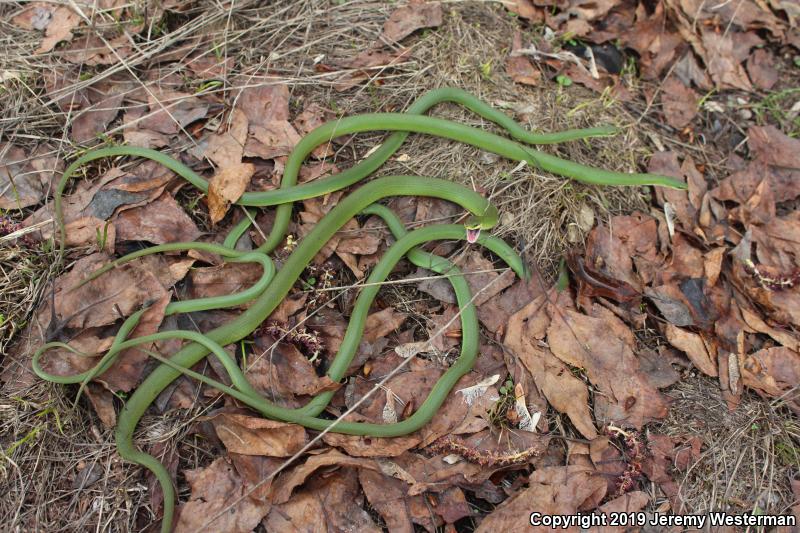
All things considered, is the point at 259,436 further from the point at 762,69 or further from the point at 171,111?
the point at 762,69

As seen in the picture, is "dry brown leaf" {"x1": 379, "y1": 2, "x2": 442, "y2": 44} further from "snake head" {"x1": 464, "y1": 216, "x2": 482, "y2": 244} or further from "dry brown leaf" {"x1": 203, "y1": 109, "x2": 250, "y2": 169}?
"snake head" {"x1": 464, "y1": 216, "x2": 482, "y2": 244}

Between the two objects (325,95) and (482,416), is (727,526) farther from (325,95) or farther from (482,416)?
(325,95)

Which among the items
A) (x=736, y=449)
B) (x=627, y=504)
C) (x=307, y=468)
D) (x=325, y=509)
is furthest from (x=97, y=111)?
(x=736, y=449)

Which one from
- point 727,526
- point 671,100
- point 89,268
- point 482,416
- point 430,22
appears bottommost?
point 727,526

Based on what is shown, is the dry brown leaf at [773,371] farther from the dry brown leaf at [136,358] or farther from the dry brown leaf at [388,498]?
the dry brown leaf at [136,358]

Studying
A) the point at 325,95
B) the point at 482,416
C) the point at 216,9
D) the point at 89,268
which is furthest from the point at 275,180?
the point at 482,416

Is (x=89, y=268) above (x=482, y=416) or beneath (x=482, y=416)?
above

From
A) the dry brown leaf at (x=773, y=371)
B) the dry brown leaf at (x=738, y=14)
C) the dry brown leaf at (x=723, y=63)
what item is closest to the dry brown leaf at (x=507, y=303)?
the dry brown leaf at (x=773, y=371)
